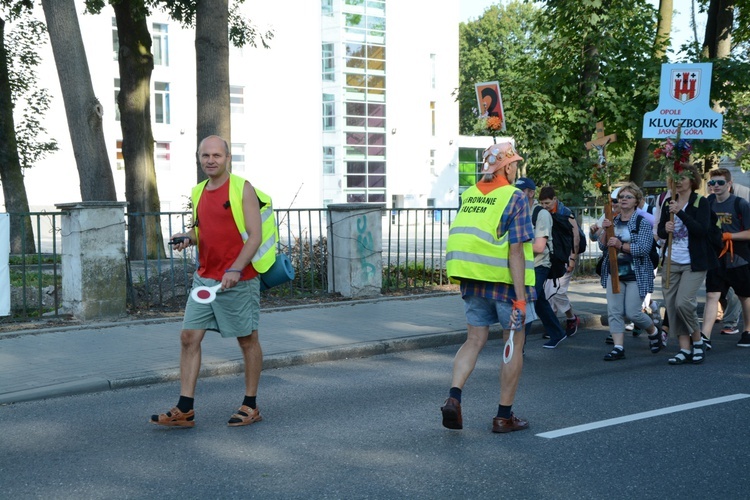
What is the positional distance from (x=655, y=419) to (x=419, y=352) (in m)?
3.53

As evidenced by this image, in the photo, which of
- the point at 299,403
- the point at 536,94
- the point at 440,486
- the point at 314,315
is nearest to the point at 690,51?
the point at 536,94

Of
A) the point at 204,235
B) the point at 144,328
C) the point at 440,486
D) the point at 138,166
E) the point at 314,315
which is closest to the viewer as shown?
the point at 440,486

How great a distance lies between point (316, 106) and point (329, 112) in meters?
1.12

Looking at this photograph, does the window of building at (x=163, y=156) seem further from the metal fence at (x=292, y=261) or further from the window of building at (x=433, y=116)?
the metal fence at (x=292, y=261)

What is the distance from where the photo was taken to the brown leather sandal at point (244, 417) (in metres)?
6.24

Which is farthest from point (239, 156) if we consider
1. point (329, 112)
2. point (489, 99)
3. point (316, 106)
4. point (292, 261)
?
point (489, 99)

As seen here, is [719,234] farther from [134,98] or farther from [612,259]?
[134,98]

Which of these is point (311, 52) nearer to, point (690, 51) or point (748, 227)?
point (690, 51)

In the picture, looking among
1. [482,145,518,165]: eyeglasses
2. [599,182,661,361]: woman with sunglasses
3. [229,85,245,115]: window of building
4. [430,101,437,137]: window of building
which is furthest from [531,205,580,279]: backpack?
[430,101,437,137]: window of building

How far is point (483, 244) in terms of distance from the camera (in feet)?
19.0

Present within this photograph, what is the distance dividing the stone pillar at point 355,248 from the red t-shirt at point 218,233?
22.0ft

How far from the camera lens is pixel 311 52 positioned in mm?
54031

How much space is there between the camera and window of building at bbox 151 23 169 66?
4853 centimetres

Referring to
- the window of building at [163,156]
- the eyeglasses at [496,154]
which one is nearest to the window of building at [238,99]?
the window of building at [163,156]
